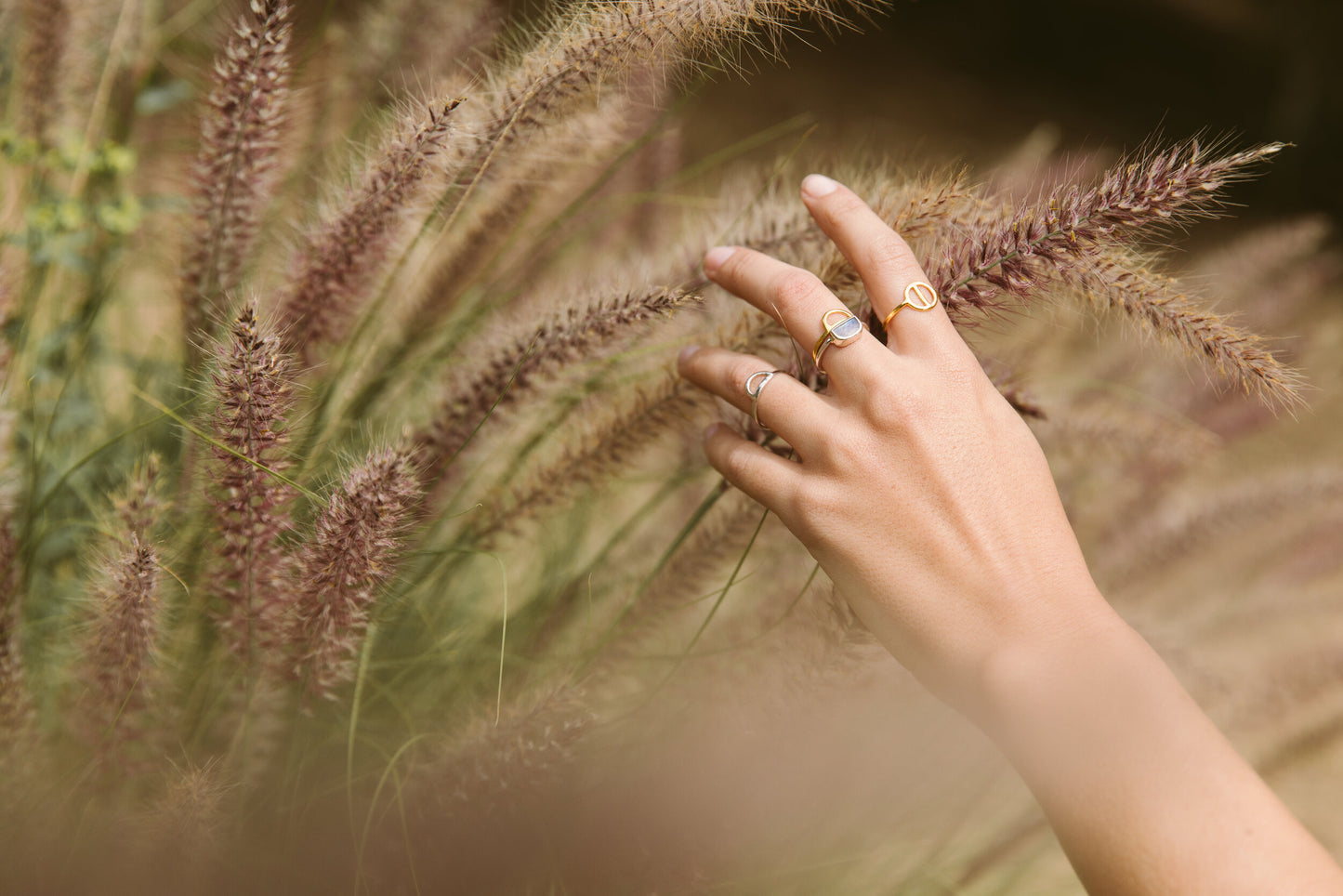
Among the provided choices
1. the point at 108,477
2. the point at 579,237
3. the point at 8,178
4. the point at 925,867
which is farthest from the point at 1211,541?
the point at 8,178

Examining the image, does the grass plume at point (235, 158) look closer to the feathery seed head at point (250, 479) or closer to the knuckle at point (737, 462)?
the feathery seed head at point (250, 479)

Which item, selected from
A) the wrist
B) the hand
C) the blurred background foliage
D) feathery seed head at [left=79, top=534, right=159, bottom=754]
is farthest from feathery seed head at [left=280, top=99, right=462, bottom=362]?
the wrist

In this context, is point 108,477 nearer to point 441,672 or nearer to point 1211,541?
point 441,672

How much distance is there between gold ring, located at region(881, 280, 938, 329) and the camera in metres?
0.62

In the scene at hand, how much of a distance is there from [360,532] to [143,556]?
14 centimetres

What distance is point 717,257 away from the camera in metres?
0.71

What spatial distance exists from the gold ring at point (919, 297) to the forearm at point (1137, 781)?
272 mm

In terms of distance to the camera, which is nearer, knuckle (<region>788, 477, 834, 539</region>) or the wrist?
the wrist

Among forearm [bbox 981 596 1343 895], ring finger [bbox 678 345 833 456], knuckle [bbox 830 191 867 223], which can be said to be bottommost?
forearm [bbox 981 596 1343 895]

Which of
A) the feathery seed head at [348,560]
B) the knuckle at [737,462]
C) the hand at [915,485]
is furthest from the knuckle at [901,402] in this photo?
the feathery seed head at [348,560]

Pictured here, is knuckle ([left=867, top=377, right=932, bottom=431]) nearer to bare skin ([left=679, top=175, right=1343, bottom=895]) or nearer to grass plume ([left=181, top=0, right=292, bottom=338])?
bare skin ([left=679, top=175, right=1343, bottom=895])

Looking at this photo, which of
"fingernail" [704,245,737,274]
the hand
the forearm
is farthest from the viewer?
"fingernail" [704,245,737,274]

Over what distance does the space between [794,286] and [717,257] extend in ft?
0.31

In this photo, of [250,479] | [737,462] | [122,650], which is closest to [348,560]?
[250,479]
